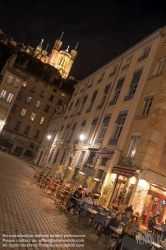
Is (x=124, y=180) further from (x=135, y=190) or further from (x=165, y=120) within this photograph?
(x=165, y=120)

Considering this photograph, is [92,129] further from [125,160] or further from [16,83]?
[16,83]

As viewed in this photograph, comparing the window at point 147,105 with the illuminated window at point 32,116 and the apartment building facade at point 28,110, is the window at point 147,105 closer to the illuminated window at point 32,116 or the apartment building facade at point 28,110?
the apartment building facade at point 28,110

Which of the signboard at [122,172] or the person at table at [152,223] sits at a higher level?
the signboard at [122,172]

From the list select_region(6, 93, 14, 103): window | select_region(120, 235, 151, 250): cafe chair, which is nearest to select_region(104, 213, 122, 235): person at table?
select_region(120, 235, 151, 250): cafe chair

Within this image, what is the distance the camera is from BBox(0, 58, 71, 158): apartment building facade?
→ 53.6 metres

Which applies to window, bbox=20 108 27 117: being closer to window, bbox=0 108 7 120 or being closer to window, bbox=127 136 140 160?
window, bbox=0 108 7 120

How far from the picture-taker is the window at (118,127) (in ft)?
70.4

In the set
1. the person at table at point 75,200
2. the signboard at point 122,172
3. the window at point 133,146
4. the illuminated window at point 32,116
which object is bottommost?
the person at table at point 75,200

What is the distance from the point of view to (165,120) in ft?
56.1

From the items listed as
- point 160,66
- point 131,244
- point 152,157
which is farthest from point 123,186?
point 131,244

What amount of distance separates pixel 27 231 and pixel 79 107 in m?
29.1

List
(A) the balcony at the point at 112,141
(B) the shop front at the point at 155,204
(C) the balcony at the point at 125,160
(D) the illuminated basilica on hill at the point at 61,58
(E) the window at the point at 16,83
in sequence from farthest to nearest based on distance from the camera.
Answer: (D) the illuminated basilica on hill at the point at 61,58
(E) the window at the point at 16,83
(A) the balcony at the point at 112,141
(C) the balcony at the point at 125,160
(B) the shop front at the point at 155,204

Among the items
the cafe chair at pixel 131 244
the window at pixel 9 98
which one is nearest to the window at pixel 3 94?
the window at pixel 9 98

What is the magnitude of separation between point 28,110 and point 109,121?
3650 centimetres
